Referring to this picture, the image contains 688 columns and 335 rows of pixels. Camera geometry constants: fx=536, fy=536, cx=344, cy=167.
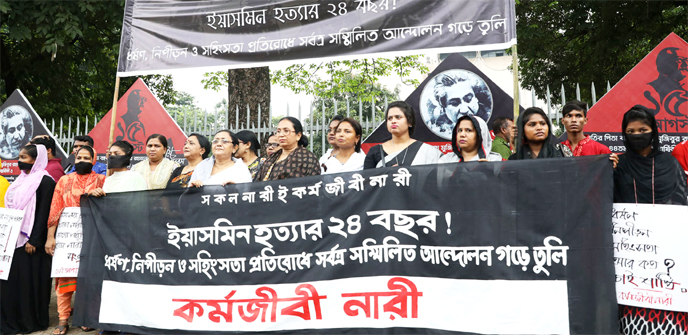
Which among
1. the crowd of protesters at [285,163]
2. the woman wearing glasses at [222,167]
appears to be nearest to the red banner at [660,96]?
the crowd of protesters at [285,163]

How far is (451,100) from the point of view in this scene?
5312mm

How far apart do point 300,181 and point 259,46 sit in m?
1.46

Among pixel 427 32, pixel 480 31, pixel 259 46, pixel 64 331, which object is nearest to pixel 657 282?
pixel 480 31

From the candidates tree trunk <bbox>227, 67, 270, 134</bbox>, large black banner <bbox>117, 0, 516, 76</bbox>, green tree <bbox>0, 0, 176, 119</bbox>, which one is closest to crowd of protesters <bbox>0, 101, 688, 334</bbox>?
large black banner <bbox>117, 0, 516, 76</bbox>

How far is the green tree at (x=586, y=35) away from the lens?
8.17 metres

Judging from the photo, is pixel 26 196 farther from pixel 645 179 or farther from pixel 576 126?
pixel 645 179

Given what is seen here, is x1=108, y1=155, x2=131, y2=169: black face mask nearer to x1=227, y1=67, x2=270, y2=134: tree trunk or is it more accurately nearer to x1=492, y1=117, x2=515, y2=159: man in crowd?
x1=227, y1=67, x2=270, y2=134: tree trunk

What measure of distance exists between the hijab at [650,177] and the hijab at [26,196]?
4.58 meters

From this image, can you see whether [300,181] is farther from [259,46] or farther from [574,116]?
[574,116]

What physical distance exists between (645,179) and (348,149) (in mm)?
2189

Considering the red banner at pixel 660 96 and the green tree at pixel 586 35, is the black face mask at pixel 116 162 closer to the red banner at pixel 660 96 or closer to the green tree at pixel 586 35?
the red banner at pixel 660 96

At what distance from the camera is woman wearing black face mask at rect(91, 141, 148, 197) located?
14.6 feet

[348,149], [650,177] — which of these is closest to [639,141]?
[650,177]

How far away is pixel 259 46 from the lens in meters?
4.55
